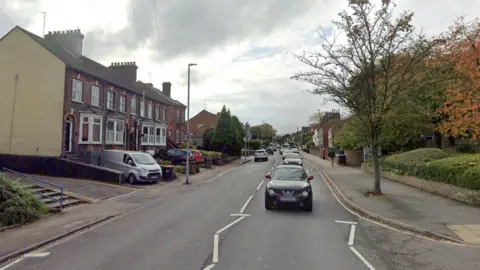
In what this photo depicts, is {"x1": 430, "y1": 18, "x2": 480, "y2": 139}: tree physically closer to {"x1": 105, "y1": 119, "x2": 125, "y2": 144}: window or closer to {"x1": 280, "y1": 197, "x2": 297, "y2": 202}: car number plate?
{"x1": 280, "y1": 197, "x2": 297, "y2": 202}: car number plate

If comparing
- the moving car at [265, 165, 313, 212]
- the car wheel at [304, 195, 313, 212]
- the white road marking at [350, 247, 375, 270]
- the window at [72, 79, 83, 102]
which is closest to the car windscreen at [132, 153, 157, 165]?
the window at [72, 79, 83, 102]

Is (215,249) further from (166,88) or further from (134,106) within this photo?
(166,88)

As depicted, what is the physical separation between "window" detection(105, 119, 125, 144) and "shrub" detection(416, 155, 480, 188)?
2193cm

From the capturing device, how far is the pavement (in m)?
6.45

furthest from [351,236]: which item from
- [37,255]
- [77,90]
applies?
[77,90]

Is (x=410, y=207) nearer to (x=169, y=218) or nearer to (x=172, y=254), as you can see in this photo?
(x=169, y=218)

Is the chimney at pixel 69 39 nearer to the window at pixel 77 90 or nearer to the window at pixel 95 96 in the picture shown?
the window at pixel 95 96

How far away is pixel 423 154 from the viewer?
18656mm

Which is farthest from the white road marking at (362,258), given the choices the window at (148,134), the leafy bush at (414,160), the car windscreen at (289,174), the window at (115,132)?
the window at (148,134)

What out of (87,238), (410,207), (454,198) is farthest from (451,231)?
(87,238)

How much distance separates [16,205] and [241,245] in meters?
6.91

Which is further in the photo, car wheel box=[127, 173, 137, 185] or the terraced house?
the terraced house

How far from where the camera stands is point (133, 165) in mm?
20000

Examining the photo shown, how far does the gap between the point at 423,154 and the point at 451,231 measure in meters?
10.7
